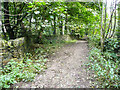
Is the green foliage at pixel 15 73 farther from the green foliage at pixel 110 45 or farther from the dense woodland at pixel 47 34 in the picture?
the green foliage at pixel 110 45

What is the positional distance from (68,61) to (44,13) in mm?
1649

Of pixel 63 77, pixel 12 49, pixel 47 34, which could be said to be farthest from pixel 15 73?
pixel 47 34

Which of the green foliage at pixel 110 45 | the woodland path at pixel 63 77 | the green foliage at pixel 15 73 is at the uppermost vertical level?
the green foliage at pixel 110 45

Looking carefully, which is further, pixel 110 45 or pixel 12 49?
pixel 110 45

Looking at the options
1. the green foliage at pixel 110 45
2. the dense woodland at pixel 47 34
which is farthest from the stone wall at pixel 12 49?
the green foliage at pixel 110 45

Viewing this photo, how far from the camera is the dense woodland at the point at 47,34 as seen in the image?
6.28ft

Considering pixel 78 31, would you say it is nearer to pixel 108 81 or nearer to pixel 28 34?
pixel 28 34

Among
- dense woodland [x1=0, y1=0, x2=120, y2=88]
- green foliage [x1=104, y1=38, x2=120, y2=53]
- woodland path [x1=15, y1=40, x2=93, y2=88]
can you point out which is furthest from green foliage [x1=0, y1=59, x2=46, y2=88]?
green foliage [x1=104, y1=38, x2=120, y2=53]

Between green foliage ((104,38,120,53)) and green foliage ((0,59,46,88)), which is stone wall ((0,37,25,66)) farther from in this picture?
green foliage ((104,38,120,53))

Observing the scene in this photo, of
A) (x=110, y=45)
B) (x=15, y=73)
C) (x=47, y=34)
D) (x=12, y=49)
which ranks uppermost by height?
(x=47, y=34)

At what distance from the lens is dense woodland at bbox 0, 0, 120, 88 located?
192 cm

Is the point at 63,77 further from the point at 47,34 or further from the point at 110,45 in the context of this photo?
the point at 47,34

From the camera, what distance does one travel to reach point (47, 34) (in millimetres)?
4473

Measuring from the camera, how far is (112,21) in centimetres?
279
